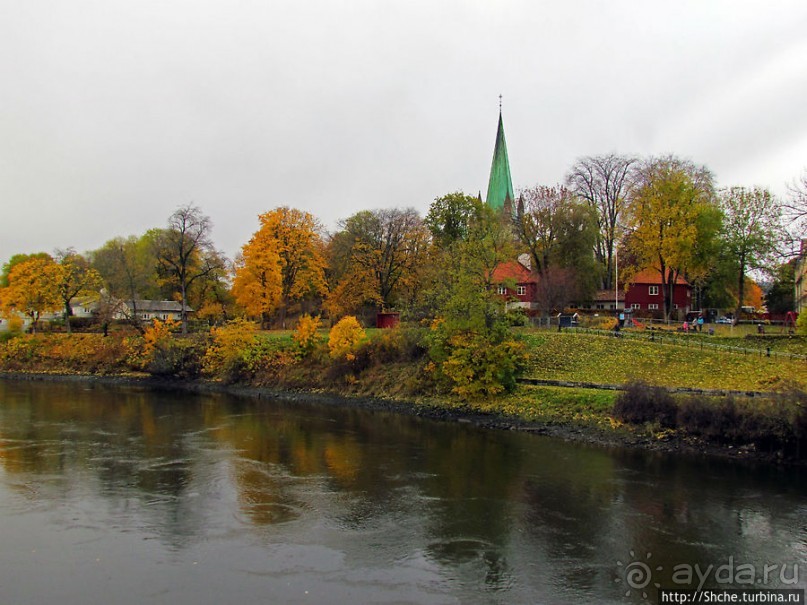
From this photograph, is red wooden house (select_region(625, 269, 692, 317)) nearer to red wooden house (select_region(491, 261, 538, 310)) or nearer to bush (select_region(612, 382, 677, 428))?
red wooden house (select_region(491, 261, 538, 310))

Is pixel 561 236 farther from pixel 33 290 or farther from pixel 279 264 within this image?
pixel 33 290

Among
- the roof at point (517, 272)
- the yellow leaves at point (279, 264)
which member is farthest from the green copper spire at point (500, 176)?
the yellow leaves at point (279, 264)

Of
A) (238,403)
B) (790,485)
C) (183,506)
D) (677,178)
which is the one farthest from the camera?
(677,178)

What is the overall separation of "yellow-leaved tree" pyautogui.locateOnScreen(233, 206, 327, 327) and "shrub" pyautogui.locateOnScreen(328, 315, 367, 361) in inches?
513

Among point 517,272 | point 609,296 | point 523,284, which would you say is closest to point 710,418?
point 609,296

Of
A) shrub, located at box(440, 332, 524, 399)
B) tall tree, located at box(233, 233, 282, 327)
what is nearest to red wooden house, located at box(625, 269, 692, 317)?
shrub, located at box(440, 332, 524, 399)

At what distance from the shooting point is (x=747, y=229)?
49.5m

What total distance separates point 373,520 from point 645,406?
1613 centimetres

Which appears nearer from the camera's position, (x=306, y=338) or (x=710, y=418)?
(x=710, y=418)

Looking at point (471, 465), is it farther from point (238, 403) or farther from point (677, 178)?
point (677, 178)

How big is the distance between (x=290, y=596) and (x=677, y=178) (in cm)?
4622

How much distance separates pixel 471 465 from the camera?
23.2 meters

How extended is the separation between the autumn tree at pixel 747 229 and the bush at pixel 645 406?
87.1 ft

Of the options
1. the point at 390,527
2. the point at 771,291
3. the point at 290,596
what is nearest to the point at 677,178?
the point at 771,291
